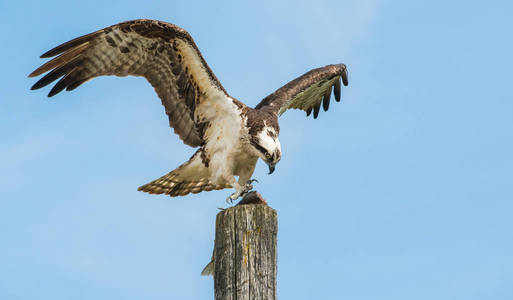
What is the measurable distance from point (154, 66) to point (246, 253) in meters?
3.43

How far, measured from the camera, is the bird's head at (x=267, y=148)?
661 cm

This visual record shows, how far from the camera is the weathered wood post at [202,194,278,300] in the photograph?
4133mm

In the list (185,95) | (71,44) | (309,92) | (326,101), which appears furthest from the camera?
(326,101)

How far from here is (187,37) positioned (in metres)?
6.59

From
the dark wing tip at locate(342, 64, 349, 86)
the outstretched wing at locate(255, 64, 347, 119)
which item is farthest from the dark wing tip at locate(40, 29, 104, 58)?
the dark wing tip at locate(342, 64, 349, 86)

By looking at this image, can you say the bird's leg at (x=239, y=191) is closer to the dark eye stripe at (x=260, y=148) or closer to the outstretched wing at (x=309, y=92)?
the dark eye stripe at (x=260, y=148)

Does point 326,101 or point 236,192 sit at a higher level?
point 326,101

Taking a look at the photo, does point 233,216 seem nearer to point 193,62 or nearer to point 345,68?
point 193,62

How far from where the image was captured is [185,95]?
721 centimetres

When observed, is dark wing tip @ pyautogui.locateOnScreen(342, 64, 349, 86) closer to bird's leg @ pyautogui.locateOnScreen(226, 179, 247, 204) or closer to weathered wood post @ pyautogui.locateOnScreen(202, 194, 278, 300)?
bird's leg @ pyautogui.locateOnScreen(226, 179, 247, 204)

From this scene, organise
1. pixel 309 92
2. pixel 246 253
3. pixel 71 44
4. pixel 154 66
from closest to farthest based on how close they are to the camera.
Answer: pixel 246 253 < pixel 71 44 < pixel 154 66 < pixel 309 92

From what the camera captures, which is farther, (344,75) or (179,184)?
(344,75)

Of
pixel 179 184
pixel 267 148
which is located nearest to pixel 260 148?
pixel 267 148

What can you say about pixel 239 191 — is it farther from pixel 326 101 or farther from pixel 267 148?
pixel 326 101
